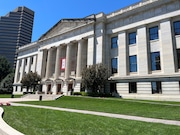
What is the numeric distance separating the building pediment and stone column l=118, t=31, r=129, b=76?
329 inches

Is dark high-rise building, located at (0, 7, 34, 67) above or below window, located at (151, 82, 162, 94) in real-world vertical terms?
above

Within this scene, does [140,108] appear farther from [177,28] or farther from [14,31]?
[14,31]

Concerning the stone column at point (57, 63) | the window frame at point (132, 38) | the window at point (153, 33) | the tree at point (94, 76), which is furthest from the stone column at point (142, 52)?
the stone column at point (57, 63)

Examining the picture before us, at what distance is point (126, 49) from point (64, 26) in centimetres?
2019

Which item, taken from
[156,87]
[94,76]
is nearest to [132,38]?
[156,87]

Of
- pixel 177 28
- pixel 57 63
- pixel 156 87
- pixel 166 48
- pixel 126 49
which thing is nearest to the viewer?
pixel 166 48

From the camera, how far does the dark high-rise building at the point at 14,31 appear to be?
144 metres

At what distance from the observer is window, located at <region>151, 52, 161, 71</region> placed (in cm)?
2804

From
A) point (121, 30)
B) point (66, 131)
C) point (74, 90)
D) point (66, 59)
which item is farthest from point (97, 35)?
point (66, 131)

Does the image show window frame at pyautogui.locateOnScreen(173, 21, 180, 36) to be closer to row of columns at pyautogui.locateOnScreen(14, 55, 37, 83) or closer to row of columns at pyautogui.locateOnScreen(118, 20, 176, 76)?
row of columns at pyautogui.locateOnScreen(118, 20, 176, 76)

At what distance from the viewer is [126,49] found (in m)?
32.3

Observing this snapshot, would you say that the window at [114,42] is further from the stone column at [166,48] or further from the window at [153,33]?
the stone column at [166,48]

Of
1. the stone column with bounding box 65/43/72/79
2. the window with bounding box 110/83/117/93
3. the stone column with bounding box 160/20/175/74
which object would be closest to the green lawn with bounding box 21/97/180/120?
the stone column with bounding box 160/20/175/74

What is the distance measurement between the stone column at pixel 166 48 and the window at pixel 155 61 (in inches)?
34.8
